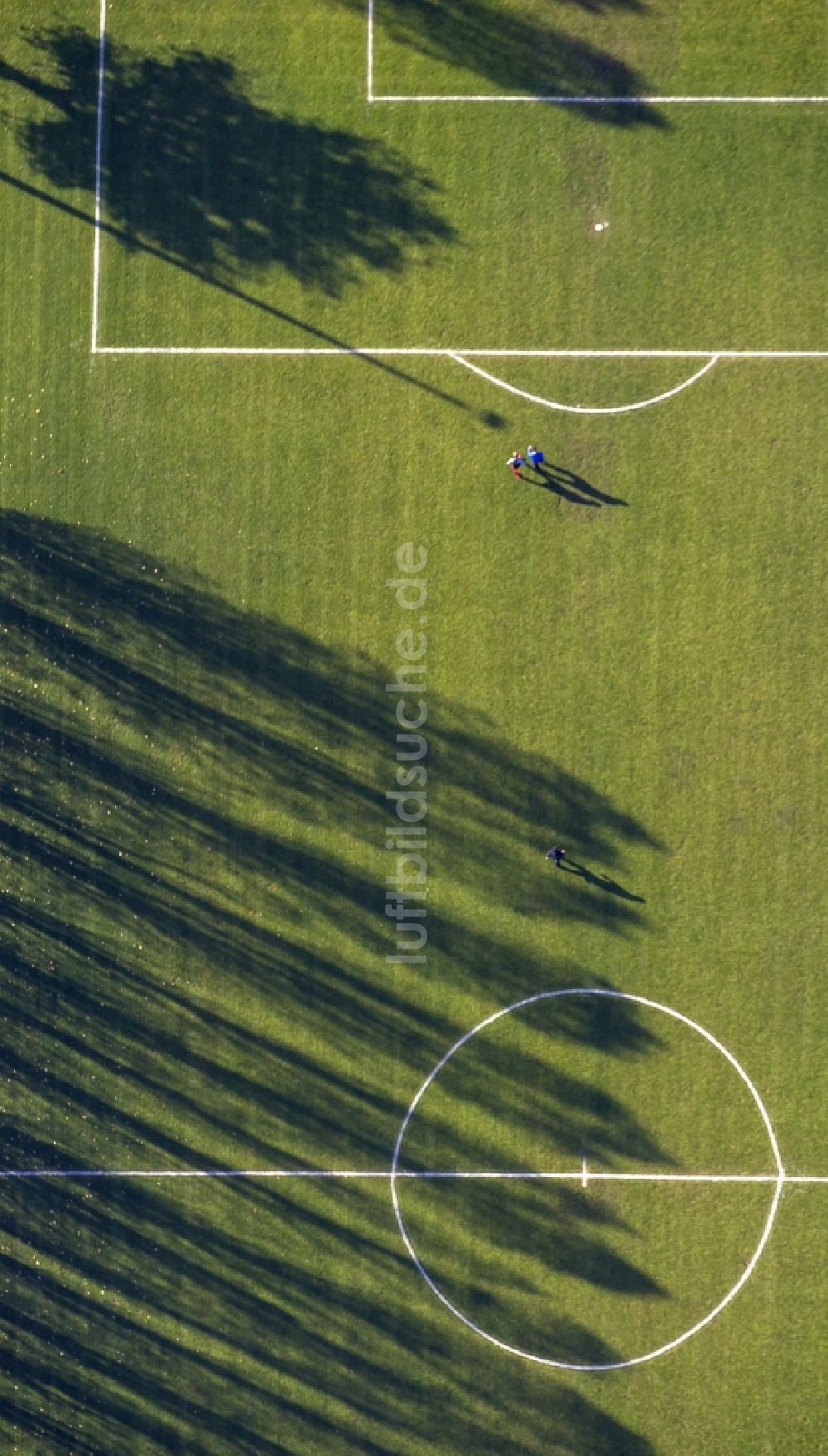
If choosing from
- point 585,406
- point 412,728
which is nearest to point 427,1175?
point 412,728

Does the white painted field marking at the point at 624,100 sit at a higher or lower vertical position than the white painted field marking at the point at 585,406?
higher

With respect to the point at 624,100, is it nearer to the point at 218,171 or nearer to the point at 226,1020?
the point at 218,171

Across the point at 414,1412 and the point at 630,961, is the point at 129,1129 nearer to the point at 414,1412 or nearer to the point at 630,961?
the point at 414,1412

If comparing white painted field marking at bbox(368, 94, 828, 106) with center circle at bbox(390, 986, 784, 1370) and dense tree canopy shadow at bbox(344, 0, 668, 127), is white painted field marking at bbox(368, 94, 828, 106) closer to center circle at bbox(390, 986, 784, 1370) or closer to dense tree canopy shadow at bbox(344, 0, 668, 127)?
dense tree canopy shadow at bbox(344, 0, 668, 127)

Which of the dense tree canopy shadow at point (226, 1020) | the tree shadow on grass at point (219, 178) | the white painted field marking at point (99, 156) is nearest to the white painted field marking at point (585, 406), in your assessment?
the tree shadow on grass at point (219, 178)

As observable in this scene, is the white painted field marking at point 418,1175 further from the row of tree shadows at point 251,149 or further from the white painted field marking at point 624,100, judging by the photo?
the white painted field marking at point 624,100

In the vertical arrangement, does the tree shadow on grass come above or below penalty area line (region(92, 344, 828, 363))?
above

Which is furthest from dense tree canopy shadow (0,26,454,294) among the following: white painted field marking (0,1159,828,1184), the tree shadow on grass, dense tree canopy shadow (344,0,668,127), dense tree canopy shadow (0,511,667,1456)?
white painted field marking (0,1159,828,1184)
